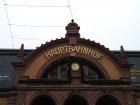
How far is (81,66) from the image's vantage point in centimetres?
→ 4409

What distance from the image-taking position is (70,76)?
141ft

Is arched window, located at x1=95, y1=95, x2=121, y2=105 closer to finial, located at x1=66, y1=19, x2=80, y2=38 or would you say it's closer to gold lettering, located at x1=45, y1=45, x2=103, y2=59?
gold lettering, located at x1=45, y1=45, x2=103, y2=59

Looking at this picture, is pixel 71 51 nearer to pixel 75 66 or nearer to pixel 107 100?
pixel 75 66

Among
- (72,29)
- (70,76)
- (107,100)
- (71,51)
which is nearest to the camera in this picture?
(70,76)

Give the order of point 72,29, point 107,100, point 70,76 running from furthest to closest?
point 72,29 → point 107,100 → point 70,76

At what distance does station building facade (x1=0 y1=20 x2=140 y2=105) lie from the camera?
4212cm

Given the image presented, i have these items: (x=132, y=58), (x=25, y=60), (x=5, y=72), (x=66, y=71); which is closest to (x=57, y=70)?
(x=66, y=71)

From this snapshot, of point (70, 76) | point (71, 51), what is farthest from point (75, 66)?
point (71, 51)

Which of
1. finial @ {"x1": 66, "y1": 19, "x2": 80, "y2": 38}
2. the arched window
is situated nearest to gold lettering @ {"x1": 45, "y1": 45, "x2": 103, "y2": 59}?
finial @ {"x1": 66, "y1": 19, "x2": 80, "y2": 38}

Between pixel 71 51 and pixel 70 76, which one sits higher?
pixel 71 51

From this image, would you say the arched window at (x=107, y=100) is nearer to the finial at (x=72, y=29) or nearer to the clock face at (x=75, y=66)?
the clock face at (x=75, y=66)

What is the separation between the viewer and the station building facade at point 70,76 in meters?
42.1

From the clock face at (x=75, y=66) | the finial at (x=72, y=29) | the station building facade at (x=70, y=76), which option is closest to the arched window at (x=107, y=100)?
the station building facade at (x=70, y=76)

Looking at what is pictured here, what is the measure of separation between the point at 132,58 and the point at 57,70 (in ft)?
37.3
